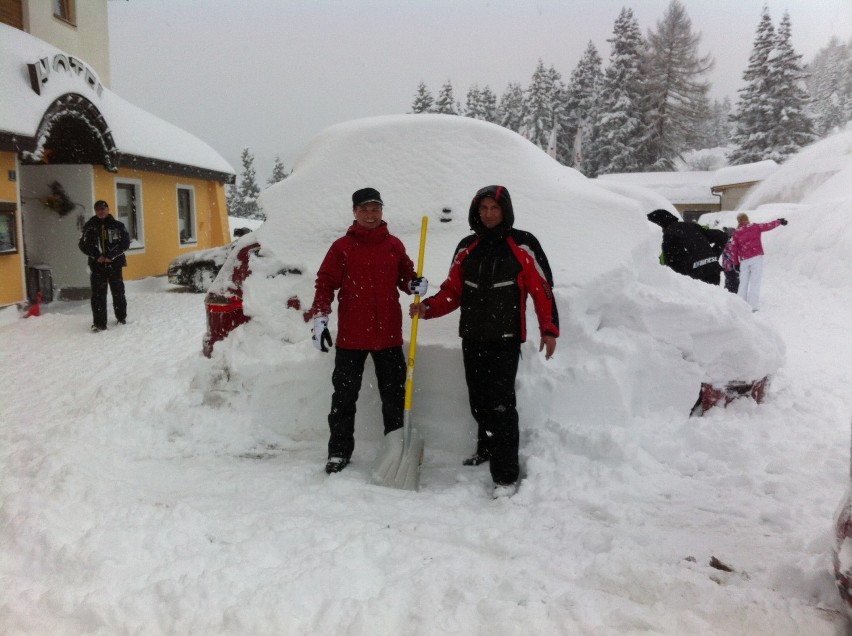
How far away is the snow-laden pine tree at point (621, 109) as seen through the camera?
28.5m

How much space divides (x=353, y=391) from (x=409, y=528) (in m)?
1.00

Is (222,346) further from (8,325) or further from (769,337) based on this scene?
(8,325)

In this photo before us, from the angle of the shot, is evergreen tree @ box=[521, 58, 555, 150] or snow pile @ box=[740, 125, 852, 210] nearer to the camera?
snow pile @ box=[740, 125, 852, 210]

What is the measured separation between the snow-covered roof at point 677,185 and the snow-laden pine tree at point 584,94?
4.19 meters

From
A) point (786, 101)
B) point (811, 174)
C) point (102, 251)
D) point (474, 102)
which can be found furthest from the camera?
point (474, 102)

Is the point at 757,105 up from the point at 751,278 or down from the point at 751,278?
up

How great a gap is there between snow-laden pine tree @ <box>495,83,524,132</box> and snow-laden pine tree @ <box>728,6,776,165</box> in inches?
687

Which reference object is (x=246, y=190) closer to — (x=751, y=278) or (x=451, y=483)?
(x=751, y=278)

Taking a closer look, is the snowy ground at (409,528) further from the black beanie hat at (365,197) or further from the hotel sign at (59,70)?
the hotel sign at (59,70)

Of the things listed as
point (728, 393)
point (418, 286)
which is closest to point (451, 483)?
point (418, 286)

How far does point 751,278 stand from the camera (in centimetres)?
959

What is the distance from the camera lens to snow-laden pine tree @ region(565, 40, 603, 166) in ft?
120

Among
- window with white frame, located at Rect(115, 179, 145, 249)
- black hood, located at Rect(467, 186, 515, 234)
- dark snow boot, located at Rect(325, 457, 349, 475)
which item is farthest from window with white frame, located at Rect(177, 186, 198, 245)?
black hood, located at Rect(467, 186, 515, 234)

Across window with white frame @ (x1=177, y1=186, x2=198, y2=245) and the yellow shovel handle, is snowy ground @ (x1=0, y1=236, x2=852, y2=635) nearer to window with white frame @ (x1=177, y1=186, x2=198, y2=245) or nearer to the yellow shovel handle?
the yellow shovel handle
